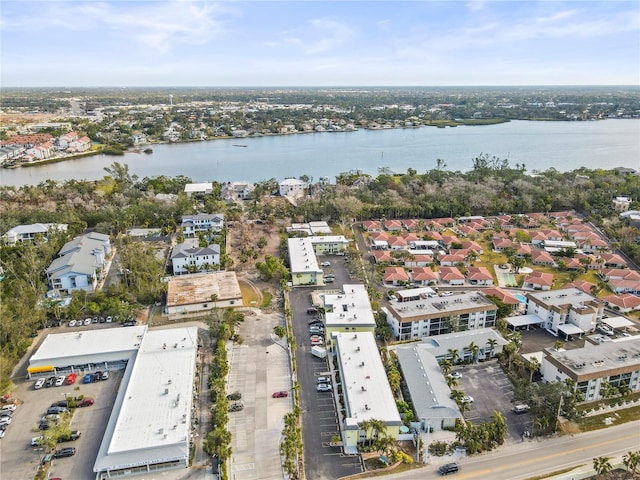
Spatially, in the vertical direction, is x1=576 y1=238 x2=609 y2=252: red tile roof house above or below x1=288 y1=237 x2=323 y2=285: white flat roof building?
below

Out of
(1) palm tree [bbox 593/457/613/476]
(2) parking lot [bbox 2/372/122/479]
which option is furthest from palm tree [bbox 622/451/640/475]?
(2) parking lot [bbox 2/372/122/479]

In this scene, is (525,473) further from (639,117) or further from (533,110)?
(639,117)

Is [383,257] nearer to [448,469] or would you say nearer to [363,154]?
[448,469]

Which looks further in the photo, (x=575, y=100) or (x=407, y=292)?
(x=575, y=100)

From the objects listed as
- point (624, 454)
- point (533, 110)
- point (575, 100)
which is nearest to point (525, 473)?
point (624, 454)

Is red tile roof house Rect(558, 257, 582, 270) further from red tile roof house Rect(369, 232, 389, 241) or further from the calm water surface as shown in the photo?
the calm water surface

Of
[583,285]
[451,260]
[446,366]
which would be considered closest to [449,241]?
[451,260]
